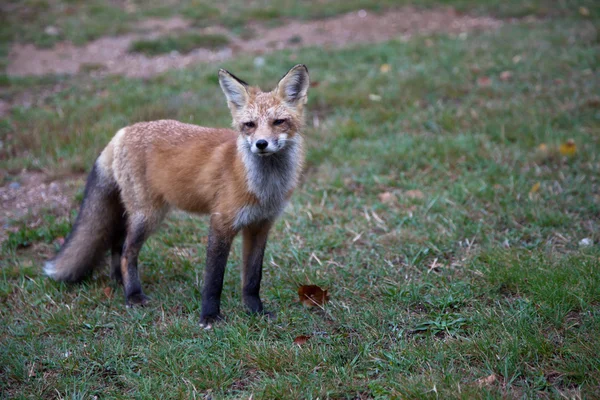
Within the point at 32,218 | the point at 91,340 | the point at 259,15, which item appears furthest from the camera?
the point at 259,15

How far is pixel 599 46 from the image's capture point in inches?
342

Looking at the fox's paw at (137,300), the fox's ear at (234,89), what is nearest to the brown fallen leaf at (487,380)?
the fox's ear at (234,89)

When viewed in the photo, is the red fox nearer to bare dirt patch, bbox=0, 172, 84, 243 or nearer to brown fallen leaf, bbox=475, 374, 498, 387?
bare dirt patch, bbox=0, 172, 84, 243

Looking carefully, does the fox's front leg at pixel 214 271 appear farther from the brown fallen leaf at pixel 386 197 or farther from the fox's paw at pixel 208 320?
the brown fallen leaf at pixel 386 197

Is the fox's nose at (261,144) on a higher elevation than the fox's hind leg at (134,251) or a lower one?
higher

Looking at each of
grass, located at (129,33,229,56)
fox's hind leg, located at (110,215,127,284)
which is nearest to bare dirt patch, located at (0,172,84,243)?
fox's hind leg, located at (110,215,127,284)

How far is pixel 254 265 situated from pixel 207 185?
0.65 metres

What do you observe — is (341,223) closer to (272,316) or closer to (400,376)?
(272,316)

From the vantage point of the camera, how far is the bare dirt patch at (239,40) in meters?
8.91

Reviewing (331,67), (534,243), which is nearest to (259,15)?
(331,67)

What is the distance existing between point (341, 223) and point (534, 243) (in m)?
1.63

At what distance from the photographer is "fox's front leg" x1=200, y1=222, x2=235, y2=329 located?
3.77m

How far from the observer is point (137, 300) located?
13.5 feet

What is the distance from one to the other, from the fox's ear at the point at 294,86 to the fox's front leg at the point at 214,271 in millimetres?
969
